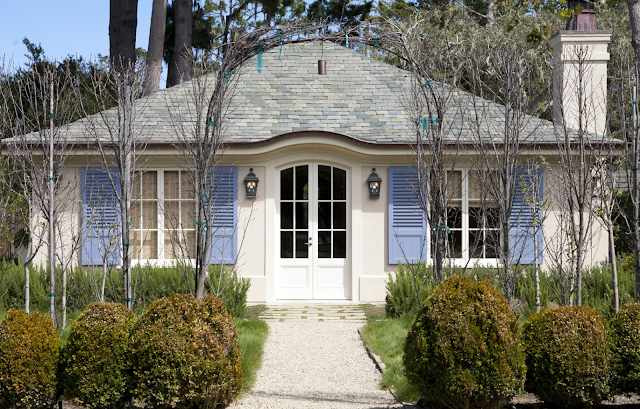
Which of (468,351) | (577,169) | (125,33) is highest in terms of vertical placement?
(125,33)

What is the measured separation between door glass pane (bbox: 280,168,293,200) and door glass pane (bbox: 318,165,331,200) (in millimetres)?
483

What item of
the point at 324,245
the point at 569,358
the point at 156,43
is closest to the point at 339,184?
the point at 324,245

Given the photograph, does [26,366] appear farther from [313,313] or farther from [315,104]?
[315,104]

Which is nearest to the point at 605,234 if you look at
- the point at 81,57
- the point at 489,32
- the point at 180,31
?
the point at 489,32

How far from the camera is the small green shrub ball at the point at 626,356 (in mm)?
4809

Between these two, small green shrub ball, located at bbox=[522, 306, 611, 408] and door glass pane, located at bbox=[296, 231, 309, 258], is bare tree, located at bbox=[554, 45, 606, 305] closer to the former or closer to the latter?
small green shrub ball, located at bbox=[522, 306, 611, 408]

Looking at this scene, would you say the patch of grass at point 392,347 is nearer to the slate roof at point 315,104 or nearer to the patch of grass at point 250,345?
the patch of grass at point 250,345

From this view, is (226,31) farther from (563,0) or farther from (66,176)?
(563,0)

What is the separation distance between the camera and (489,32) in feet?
64.1

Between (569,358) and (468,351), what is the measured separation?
2.64ft

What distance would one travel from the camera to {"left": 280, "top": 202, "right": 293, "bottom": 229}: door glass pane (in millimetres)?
10750

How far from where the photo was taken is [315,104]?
11594 mm

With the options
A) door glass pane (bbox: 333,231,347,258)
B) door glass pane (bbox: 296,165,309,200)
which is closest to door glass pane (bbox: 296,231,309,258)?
door glass pane (bbox: 333,231,347,258)

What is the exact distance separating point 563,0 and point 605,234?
7.34 meters
